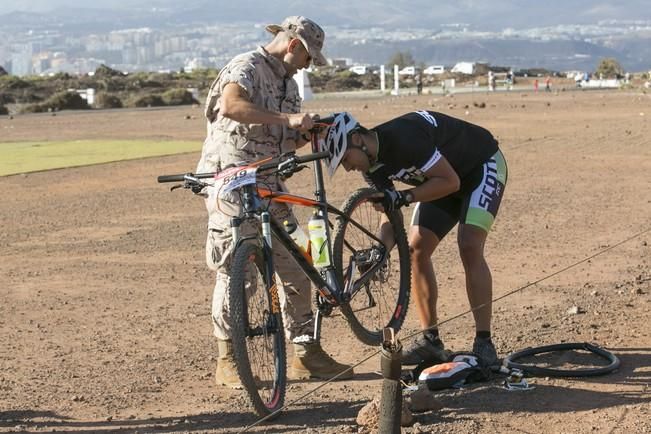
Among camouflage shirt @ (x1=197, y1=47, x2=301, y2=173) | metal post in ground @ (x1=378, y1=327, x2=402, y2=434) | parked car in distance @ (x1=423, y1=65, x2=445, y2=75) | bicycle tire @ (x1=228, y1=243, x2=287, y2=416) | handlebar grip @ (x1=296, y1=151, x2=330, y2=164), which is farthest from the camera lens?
parked car in distance @ (x1=423, y1=65, x2=445, y2=75)

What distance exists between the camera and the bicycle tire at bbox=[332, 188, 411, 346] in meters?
7.24

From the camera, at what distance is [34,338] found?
8352mm

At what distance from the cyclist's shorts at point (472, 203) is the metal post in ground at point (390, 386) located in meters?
1.79

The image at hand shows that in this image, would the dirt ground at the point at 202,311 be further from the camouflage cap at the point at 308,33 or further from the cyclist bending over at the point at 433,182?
the camouflage cap at the point at 308,33

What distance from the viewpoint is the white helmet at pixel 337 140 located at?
6.47 metres

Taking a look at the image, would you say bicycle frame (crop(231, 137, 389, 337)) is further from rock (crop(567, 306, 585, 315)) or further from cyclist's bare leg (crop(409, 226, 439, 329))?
rock (crop(567, 306, 585, 315))

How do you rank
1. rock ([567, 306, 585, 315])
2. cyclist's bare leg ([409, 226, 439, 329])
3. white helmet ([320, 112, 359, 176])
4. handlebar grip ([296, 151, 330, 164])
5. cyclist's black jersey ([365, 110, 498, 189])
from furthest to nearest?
rock ([567, 306, 585, 315]), cyclist's bare leg ([409, 226, 439, 329]), cyclist's black jersey ([365, 110, 498, 189]), white helmet ([320, 112, 359, 176]), handlebar grip ([296, 151, 330, 164])

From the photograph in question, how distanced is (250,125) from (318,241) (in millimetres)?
782

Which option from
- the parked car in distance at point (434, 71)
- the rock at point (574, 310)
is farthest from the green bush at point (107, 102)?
the parked car in distance at point (434, 71)

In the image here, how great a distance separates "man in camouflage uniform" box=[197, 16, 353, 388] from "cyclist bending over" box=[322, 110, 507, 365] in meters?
0.38

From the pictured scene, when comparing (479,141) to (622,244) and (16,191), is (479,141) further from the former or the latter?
(16,191)

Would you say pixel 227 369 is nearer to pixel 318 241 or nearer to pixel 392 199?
pixel 318 241

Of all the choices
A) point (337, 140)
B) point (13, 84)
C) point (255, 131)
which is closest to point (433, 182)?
point (337, 140)

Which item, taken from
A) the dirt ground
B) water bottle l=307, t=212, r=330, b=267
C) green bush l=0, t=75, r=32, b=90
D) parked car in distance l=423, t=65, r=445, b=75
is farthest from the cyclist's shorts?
parked car in distance l=423, t=65, r=445, b=75
